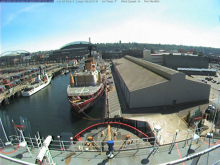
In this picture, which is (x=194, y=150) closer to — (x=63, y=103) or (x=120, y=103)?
(x=120, y=103)

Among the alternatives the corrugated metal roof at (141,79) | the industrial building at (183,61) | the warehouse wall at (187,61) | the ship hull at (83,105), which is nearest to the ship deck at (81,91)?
the ship hull at (83,105)

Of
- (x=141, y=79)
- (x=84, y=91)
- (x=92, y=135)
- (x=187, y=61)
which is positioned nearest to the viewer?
(x=92, y=135)

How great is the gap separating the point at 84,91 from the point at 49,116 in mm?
8347

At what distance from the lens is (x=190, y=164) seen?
598 centimetres

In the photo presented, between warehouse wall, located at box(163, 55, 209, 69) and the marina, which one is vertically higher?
warehouse wall, located at box(163, 55, 209, 69)

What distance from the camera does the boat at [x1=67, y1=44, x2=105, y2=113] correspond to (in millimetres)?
24303

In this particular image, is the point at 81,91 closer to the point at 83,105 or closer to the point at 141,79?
the point at 83,105

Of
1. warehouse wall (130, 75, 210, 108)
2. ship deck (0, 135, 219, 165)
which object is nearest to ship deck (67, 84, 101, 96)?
warehouse wall (130, 75, 210, 108)

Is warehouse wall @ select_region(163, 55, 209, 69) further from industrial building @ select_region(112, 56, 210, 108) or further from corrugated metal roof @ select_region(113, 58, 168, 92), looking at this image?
industrial building @ select_region(112, 56, 210, 108)

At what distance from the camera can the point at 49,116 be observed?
24469 mm

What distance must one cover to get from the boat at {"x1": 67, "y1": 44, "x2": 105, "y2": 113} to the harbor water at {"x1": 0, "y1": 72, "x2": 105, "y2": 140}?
1735 millimetres

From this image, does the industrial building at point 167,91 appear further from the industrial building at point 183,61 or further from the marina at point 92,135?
the industrial building at point 183,61

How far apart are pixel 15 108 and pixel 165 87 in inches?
1301

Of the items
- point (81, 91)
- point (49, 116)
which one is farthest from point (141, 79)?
point (49, 116)
